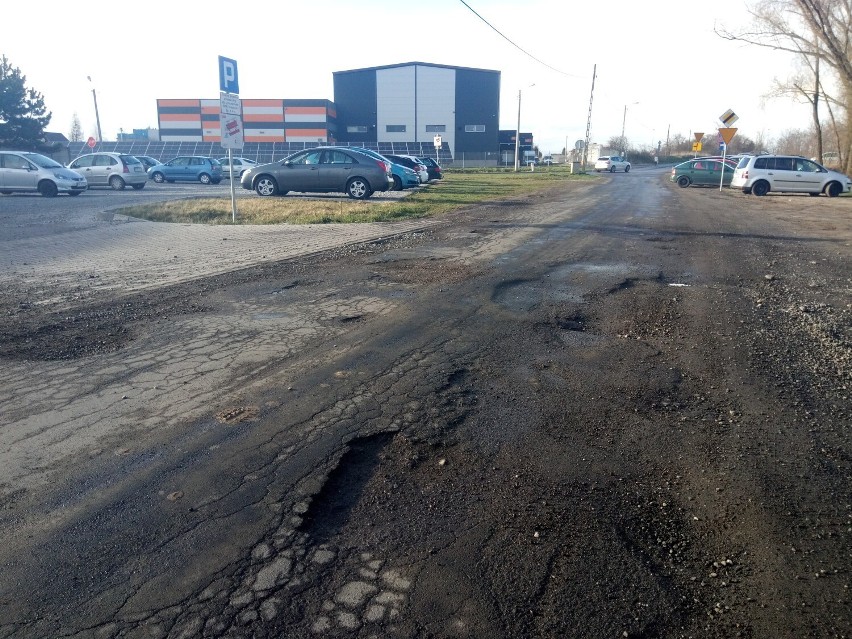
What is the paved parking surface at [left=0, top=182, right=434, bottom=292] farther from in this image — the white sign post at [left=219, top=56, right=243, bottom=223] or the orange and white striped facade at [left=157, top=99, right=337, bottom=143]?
the orange and white striped facade at [left=157, top=99, right=337, bottom=143]

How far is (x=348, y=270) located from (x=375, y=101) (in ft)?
227

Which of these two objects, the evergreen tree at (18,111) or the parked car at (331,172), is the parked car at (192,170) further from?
the evergreen tree at (18,111)

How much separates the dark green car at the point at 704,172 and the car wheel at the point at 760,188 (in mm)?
5923

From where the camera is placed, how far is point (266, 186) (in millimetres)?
22109

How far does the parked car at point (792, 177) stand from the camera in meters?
27.2

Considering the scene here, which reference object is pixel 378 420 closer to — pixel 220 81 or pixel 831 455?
pixel 831 455

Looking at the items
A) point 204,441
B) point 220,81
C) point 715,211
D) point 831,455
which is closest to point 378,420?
→ point 204,441

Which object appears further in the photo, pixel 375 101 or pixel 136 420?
pixel 375 101

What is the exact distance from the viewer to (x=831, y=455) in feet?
12.5

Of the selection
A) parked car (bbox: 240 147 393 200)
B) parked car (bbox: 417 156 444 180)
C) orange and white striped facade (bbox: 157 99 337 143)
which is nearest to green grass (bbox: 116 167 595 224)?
parked car (bbox: 240 147 393 200)

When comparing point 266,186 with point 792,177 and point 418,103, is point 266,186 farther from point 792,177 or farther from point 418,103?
point 418,103

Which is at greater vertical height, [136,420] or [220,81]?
[220,81]

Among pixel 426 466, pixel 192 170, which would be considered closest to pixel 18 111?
pixel 192 170

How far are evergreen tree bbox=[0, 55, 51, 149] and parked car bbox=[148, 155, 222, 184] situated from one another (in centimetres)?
2713
